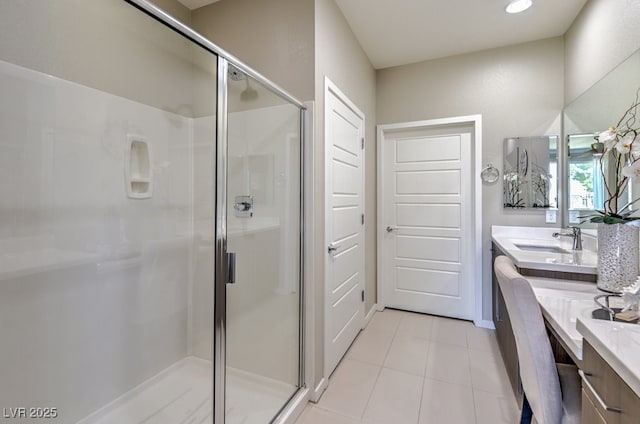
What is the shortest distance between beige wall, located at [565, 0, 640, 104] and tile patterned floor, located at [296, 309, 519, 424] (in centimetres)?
215

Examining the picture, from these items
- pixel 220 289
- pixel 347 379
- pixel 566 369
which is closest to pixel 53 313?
pixel 220 289

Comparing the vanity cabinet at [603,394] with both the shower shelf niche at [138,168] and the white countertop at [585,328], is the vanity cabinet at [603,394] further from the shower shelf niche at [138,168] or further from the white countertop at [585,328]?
the shower shelf niche at [138,168]

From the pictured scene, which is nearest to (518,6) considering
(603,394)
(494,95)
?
(494,95)

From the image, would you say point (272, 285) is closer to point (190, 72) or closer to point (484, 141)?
point (190, 72)

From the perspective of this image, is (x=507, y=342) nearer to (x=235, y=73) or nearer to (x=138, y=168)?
(x=235, y=73)

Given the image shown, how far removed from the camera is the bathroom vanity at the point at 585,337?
65 cm

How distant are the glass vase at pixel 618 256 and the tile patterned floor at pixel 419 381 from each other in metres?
0.93

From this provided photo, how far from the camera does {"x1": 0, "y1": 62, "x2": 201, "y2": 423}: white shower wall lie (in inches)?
51.6

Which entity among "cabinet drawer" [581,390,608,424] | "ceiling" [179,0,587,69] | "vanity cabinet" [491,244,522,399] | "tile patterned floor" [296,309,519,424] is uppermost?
"ceiling" [179,0,587,69]

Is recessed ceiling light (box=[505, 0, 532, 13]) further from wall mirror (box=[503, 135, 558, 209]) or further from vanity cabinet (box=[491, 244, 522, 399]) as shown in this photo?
vanity cabinet (box=[491, 244, 522, 399])

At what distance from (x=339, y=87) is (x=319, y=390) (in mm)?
2113

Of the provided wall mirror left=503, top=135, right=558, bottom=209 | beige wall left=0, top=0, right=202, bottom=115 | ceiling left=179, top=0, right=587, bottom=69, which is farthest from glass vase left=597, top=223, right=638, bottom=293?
beige wall left=0, top=0, right=202, bottom=115

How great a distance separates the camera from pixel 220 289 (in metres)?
1.44

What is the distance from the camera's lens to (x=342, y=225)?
2.28 m
